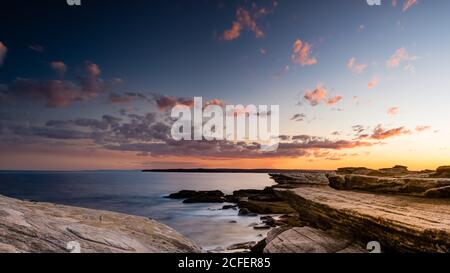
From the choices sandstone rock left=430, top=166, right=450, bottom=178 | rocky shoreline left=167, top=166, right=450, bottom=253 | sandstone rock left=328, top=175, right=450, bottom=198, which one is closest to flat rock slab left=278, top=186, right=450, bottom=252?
rocky shoreline left=167, top=166, right=450, bottom=253

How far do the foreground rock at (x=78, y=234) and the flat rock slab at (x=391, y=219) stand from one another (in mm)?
6227

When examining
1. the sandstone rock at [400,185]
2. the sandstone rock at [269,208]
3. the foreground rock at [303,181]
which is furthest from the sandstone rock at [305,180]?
the sandstone rock at [400,185]

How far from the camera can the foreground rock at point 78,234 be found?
5.85m

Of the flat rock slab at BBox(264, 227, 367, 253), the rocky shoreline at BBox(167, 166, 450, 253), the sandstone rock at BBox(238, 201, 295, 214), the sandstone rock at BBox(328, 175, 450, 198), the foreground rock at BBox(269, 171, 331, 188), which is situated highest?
the sandstone rock at BBox(328, 175, 450, 198)

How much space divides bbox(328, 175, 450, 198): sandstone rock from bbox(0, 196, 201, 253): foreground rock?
10169mm

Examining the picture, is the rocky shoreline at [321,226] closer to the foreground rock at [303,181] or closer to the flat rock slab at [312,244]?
the flat rock slab at [312,244]

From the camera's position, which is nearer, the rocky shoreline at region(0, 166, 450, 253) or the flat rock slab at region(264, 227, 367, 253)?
the rocky shoreline at region(0, 166, 450, 253)

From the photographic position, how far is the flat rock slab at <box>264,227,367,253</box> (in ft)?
36.0

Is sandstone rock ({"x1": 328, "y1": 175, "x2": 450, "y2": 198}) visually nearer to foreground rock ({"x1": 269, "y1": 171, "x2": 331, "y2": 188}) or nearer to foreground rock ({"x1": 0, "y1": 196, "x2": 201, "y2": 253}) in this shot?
foreground rock ({"x1": 0, "y1": 196, "x2": 201, "y2": 253})

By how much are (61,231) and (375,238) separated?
10.0m

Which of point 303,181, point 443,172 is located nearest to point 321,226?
point 443,172

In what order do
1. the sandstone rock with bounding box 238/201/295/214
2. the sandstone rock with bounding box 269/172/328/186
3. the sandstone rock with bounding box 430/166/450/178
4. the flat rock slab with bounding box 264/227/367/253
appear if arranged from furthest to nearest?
1. the sandstone rock with bounding box 269/172/328/186
2. the sandstone rock with bounding box 238/201/295/214
3. the sandstone rock with bounding box 430/166/450/178
4. the flat rock slab with bounding box 264/227/367/253

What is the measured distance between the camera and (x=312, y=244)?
1162 cm

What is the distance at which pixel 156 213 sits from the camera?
5381 cm
